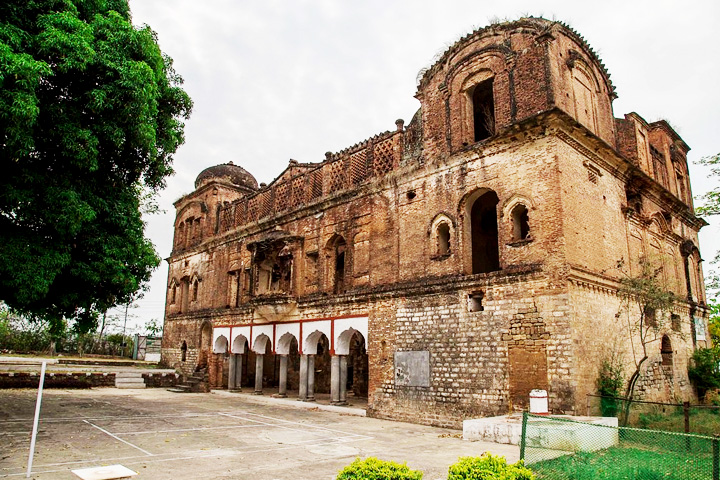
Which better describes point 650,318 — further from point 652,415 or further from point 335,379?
point 335,379

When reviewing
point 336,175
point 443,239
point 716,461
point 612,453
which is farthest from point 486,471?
point 336,175

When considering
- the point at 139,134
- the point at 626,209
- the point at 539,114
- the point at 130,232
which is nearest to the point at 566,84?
the point at 539,114

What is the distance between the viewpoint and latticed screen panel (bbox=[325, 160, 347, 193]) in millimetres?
19359

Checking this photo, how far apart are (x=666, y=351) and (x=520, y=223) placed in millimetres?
7224

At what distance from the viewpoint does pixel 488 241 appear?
58.7 ft

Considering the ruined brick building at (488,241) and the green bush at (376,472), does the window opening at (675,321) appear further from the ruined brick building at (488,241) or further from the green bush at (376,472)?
the green bush at (376,472)

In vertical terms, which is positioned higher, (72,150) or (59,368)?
(72,150)

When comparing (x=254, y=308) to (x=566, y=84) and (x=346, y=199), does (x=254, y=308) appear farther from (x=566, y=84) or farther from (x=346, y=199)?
(x=566, y=84)

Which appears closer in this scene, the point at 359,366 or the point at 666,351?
the point at 666,351

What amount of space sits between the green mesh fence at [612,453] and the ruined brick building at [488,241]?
7.43 ft

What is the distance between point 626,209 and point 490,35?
21.7 feet

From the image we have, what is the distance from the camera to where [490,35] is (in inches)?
592

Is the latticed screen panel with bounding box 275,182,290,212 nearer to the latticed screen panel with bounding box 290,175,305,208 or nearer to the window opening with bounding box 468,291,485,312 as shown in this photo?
the latticed screen panel with bounding box 290,175,305,208

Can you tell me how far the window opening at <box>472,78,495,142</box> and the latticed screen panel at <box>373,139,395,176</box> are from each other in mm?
2990
